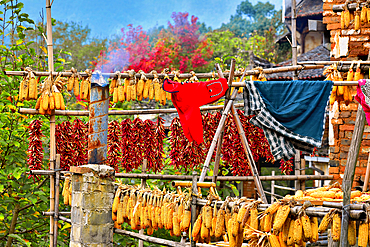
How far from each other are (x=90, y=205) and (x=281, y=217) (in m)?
Result: 2.19

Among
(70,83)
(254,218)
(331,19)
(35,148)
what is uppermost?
(331,19)

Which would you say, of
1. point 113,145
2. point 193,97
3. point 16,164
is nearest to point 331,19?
point 193,97

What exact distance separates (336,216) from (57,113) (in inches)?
198

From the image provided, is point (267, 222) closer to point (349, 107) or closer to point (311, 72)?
point (349, 107)

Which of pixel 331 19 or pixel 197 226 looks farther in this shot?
pixel 331 19

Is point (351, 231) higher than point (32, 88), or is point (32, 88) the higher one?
point (32, 88)

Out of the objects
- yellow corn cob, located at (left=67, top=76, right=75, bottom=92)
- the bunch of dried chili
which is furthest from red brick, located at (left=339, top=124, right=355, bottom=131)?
yellow corn cob, located at (left=67, top=76, right=75, bottom=92)

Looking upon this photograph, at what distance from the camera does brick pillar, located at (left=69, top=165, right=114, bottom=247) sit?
14.3 ft

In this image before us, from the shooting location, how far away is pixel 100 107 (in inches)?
189

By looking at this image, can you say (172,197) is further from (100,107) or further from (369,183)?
(369,183)

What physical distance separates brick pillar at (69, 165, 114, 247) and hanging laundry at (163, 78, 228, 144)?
1495 millimetres

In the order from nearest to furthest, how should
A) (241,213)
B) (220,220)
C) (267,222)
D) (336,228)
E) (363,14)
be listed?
(336,228)
(267,222)
(241,213)
(220,220)
(363,14)

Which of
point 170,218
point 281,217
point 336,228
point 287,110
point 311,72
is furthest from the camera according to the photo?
point 311,72

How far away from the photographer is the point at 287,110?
5.21 meters
